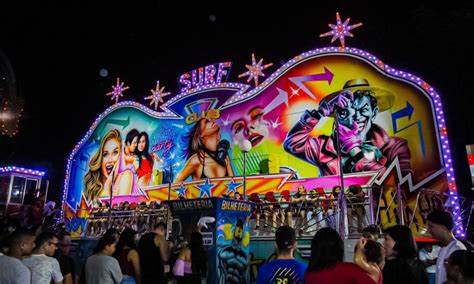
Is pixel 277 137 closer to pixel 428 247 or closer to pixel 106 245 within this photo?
pixel 428 247

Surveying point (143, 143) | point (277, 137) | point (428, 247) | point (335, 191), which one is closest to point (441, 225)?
point (428, 247)

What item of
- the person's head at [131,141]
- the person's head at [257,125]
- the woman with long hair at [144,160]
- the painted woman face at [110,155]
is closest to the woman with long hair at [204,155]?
the person's head at [257,125]

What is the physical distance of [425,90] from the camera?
11953mm

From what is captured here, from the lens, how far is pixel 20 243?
13.0 feet

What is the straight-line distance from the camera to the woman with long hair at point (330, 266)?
2689mm

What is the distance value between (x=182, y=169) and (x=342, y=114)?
780 cm

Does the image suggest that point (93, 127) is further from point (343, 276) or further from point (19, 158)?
point (343, 276)

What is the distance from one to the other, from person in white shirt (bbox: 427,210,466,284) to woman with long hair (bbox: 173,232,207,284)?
12.0 feet

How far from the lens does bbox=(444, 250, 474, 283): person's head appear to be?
9.23ft

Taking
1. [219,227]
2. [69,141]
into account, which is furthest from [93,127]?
[219,227]

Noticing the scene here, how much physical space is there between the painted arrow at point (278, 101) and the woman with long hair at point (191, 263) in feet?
31.7

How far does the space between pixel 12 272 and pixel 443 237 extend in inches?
173

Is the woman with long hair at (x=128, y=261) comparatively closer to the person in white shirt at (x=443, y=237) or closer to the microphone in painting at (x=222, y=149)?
the person in white shirt at (x=443, y=237)

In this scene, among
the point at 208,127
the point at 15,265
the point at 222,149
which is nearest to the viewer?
the point at 15,265
